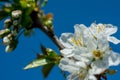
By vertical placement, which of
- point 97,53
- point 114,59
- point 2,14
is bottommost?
point 114,59

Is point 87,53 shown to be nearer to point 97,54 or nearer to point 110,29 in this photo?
point 97,54

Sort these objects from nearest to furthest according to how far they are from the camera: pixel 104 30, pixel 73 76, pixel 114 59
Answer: pixel 114 59, pixel 73 76, pixel 104 30

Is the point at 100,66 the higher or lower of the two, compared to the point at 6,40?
lower

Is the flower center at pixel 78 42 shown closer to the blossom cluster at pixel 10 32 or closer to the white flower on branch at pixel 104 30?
the white flower on branch at pixel 104 30

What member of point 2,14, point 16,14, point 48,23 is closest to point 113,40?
point 48,23

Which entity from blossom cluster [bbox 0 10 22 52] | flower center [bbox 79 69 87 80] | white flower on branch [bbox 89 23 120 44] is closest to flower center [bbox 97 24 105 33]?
white flower on branch [bbox 89 23 120 44]

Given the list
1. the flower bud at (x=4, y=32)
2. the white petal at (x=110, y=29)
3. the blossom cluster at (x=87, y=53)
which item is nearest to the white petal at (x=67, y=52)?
the blossom cluster at (x=87, y=53)

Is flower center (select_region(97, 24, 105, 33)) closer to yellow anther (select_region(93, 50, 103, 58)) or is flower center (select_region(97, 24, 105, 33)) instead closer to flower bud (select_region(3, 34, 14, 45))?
yellow anther (select_region(93, 50, 103, 58))

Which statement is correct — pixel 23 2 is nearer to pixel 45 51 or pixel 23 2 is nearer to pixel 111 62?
pixel 45 51
